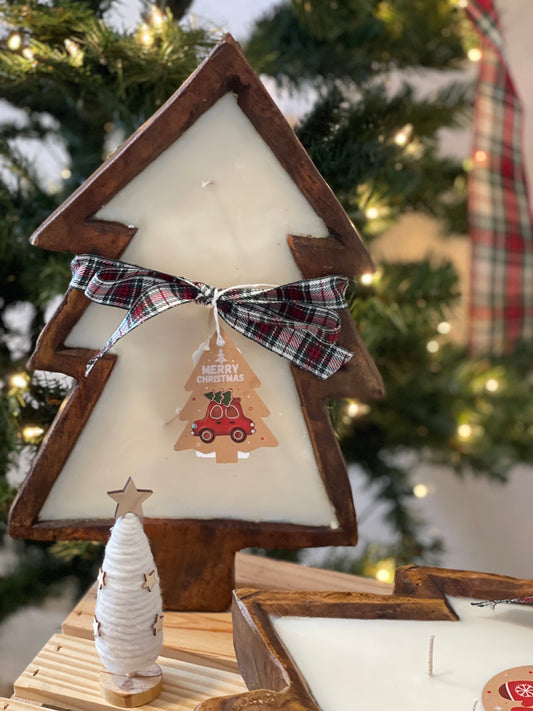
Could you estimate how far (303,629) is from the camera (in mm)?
512

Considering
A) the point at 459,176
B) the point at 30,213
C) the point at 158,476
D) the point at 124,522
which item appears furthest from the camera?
the point at 459,176

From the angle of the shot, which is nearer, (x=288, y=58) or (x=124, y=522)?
(x=124, y=522)

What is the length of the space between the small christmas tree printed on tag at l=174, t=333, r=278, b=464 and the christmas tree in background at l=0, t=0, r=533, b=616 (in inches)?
6.3

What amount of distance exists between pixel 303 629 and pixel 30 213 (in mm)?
546

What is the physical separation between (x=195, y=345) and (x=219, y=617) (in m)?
0.24

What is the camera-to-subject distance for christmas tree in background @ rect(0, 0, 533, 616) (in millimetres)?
708

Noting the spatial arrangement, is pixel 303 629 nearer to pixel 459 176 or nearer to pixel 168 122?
pixel 168 122

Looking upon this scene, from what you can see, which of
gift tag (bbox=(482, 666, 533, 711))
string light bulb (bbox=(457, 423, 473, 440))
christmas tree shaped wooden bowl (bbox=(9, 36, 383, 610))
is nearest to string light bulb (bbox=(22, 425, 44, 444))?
christmas tree shaped wooden bowl (bbox=(9, 36, 383, 610))

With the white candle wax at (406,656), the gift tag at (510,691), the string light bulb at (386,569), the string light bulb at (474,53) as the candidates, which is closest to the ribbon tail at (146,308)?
the white candle wax at (406,656)

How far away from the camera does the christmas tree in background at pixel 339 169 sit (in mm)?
708

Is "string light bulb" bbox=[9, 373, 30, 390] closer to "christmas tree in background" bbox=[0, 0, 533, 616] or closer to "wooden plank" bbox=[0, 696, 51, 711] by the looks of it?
"christmas tree in background" bbox=[0, 0, 533, 616]

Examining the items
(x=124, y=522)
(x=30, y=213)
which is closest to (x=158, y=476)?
(x=124, y=522)

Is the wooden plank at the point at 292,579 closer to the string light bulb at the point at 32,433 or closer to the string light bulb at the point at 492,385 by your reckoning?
the string light bulb at the point at 32,433

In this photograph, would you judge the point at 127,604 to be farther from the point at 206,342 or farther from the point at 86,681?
the point at 206,342
